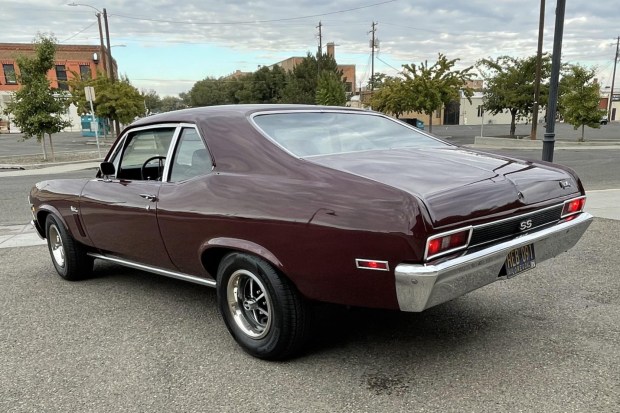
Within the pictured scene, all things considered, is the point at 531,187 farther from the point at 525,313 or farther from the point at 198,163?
the point at 198,163

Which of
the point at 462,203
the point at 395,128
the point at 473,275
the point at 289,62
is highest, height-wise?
the point at 289,62

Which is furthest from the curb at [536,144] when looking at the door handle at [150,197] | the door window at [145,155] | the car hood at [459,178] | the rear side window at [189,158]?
the door handle at [150,197]

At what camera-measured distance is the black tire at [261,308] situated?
306 cm

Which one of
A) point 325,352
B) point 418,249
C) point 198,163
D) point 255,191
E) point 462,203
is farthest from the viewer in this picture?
point 198,163

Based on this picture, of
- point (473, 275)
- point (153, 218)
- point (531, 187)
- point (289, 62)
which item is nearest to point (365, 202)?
point (473, 275)

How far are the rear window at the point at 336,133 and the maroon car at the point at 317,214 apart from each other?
0.05 feet

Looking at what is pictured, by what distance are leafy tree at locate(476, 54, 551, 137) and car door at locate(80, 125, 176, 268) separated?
29210 millimetres

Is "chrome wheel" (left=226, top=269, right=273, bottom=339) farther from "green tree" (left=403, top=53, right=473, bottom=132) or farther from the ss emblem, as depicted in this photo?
"green tree" (left=403, top=53, right=473, bottom=132)

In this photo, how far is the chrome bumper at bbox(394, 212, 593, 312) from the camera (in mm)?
2590

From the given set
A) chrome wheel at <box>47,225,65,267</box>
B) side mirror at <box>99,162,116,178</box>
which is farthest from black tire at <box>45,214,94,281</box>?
side mirror at <box>99,162,116,178</box>

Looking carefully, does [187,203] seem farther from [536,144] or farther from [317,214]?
[536,144]

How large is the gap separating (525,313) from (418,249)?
1.91 meters

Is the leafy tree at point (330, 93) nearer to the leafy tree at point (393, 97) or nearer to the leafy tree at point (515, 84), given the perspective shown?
Answer: the leafy tree at point (393, 97)

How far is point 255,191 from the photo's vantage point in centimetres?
313
